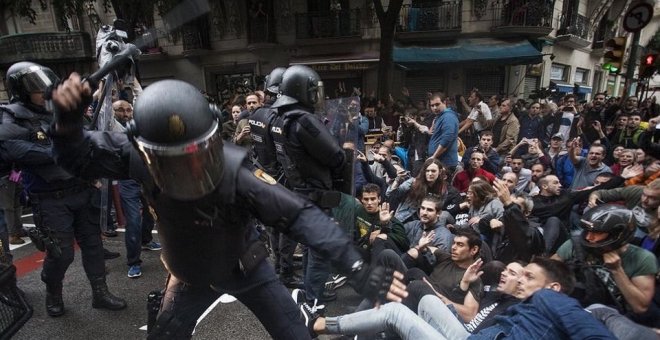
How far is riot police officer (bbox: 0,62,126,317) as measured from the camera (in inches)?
106

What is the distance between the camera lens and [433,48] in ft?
47.1

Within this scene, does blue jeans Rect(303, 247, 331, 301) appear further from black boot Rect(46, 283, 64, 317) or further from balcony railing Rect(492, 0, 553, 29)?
balcony railing Rect(492, 0, 553, 29)

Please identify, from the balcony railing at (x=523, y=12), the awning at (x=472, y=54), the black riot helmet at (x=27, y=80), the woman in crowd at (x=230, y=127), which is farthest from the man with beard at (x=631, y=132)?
the balcony railing at (x=523, y=12)

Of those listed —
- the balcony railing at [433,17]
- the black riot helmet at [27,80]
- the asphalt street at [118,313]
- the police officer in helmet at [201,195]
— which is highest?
the balcony railing at [433,17]

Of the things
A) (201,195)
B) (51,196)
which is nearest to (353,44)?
(51,196)

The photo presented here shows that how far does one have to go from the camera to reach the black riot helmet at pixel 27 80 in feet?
8.99

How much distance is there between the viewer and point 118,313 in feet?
10.4

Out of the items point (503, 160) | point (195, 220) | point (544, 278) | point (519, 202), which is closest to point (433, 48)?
point (503, 160)

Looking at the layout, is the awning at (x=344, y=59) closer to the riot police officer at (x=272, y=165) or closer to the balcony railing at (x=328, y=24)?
the balcony railing at (x=328, y=24)

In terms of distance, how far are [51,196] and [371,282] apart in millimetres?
2586

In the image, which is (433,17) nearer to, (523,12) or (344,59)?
(523,12)

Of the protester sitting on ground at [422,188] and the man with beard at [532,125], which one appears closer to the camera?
the protester sitting on ground at [422,188]

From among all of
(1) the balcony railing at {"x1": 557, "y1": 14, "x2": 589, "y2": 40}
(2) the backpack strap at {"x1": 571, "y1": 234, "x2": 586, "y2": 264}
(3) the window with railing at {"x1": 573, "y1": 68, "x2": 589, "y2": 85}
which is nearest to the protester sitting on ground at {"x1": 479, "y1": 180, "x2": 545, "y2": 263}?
(2) the backpack strap at {"x1": 571, "y1": 234, "x2": 586, "y2": 264}

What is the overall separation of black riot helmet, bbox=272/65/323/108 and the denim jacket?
6.38 ft
